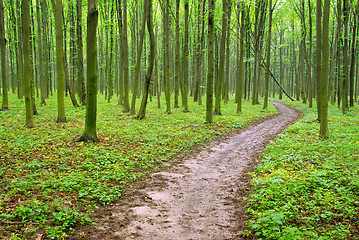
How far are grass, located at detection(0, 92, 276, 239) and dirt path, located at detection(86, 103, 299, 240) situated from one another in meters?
0.60

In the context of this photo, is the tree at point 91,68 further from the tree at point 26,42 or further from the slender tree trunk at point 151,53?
the slender tree trunk at point 151,53

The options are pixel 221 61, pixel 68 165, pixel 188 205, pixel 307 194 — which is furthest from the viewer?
pixel 221 61

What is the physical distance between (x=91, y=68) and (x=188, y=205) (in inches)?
238

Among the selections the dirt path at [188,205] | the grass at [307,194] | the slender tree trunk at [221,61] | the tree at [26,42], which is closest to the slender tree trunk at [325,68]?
the grass at [307,194]

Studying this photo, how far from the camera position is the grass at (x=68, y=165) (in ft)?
13.7

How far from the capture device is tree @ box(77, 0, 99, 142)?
825 centimetres

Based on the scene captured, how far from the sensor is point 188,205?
517 centimetres

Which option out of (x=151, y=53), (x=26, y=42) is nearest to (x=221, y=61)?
(x=151, y=53)

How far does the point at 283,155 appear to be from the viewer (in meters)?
7.66

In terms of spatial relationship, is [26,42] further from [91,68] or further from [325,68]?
[325,68]

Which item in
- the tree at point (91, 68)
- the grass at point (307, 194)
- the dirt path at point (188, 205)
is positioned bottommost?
the dirt path at point (188, 205)

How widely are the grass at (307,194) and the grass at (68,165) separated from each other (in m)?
3.18

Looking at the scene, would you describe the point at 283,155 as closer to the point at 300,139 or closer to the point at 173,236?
the point at 300,139

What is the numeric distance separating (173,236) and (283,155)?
5.15m
